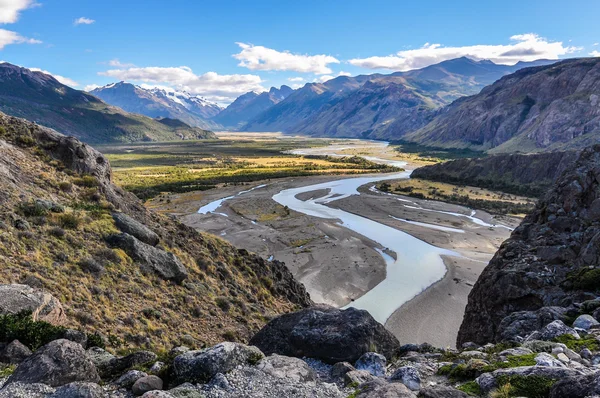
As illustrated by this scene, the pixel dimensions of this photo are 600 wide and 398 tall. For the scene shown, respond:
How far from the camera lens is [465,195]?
291ft

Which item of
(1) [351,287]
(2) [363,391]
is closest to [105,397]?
(2) [363,391]

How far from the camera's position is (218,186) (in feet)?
331

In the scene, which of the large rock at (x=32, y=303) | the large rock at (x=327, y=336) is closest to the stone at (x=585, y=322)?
the large rock at (x=327, y=336)

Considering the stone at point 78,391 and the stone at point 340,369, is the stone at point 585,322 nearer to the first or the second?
the stone at point 340,369

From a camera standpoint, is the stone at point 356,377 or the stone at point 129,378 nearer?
the stone at point 129,378

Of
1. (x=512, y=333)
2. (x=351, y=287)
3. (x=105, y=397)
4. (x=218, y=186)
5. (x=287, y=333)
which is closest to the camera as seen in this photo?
(x=105, y=397)

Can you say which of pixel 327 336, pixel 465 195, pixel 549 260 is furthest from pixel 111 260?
pixel 465 195

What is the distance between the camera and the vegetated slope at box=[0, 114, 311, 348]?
15.7 metres

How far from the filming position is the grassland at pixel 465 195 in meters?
75.8

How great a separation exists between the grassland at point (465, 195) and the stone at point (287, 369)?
72.0 metres

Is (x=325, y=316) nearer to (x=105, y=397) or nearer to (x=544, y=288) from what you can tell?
(x=105, y=397)

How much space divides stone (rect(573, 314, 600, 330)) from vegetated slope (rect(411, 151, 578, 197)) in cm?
8910

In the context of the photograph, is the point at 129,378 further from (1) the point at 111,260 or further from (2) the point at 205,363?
(1) the point at 111,260

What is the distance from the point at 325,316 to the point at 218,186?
9039 centimetres
